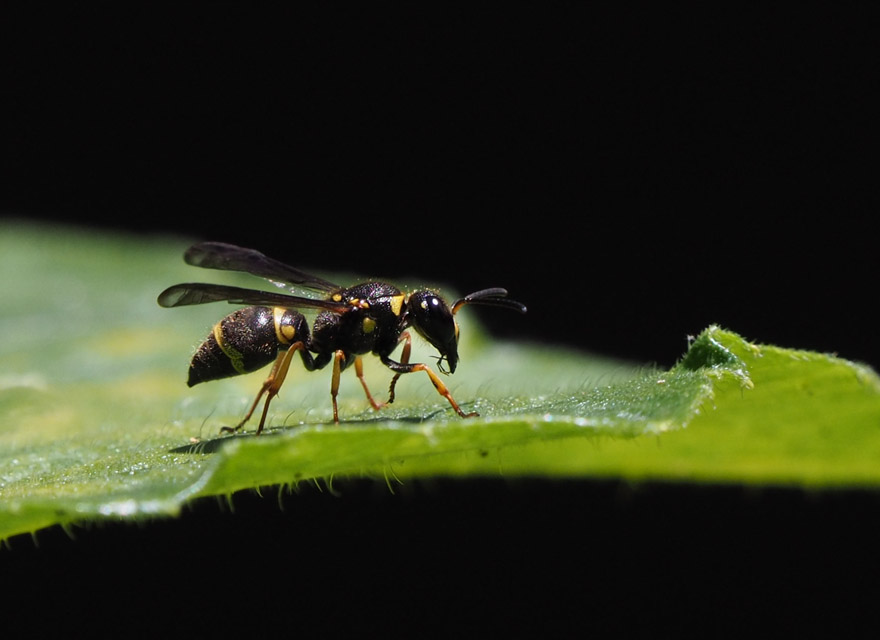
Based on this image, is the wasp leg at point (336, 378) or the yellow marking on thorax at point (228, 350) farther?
the yellow marking on thorax at point (228, 350)

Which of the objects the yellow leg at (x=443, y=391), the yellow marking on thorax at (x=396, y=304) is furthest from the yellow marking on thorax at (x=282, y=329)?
the yellow leg at (x=443, y=391)

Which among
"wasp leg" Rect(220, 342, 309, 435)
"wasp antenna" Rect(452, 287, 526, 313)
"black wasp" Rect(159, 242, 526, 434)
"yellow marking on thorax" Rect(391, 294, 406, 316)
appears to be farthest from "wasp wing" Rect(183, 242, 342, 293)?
"wasp antenna" Rect(452, 287, 526, 313)

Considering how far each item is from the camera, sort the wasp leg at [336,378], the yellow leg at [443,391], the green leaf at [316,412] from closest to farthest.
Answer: the green leaf at [316,412] < the yellow leg at [443,391] < the wasp leg at [336,378]

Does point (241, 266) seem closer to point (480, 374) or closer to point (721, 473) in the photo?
point (480, 374)

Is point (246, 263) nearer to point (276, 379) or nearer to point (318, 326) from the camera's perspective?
point (318, 326)

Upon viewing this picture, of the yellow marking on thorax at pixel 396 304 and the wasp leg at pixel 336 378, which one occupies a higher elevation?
the yellow marking on thorax at pixel 396 304

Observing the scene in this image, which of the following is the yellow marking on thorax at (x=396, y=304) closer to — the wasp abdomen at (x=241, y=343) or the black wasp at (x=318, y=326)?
the black wasp at (x=318, y=326)

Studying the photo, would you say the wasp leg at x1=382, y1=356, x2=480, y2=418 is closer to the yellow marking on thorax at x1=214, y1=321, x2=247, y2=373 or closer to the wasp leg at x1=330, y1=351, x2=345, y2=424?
the wasp leg at x1=330, y1=351, x2=345, y2=424
